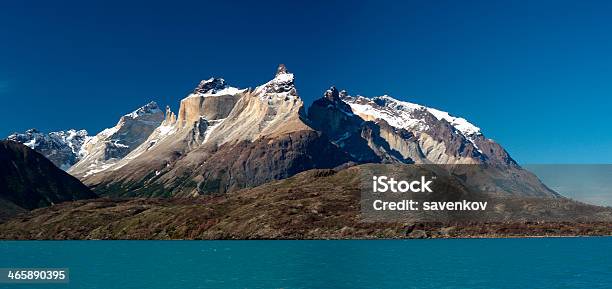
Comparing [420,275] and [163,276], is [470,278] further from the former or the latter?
[163,276]

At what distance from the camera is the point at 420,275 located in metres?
154

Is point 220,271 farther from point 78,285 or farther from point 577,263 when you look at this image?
point 577,263

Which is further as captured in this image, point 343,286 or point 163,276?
point 163,276

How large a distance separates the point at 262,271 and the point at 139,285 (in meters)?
37.9

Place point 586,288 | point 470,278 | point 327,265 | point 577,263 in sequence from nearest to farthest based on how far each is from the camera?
point 586,288 < point 470,278 < point 327,265 < point 577,263

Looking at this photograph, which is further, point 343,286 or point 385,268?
point 385,268

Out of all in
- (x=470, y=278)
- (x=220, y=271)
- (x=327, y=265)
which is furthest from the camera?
(x=327, y=265)

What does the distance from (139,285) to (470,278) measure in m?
76.3

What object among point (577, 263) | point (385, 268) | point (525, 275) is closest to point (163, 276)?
point (385, 268)

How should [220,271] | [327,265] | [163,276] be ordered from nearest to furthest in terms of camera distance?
[163,276]
[220,271]
[327,265]

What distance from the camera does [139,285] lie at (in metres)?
139

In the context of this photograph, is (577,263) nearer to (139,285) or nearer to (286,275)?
(286,275)

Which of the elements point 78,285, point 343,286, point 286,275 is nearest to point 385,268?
point 286,275

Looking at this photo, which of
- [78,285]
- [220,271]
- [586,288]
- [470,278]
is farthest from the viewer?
[220,271]
